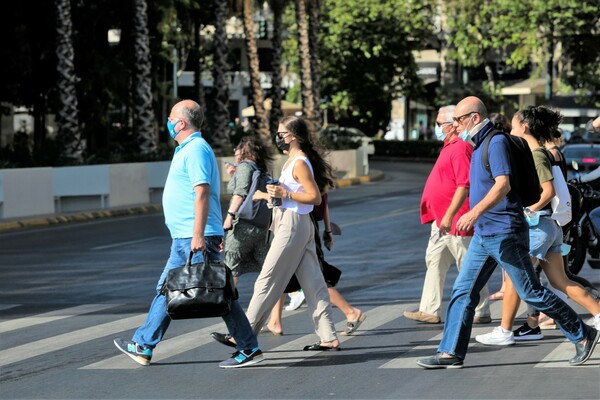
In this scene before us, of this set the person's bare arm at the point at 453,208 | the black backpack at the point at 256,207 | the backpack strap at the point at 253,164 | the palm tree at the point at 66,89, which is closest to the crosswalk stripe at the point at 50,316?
the black backpack at the point at 256,207

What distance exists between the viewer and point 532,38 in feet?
176

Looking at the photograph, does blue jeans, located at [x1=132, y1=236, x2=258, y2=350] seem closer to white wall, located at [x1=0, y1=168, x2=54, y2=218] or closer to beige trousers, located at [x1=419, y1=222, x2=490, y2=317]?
beige trousers, located at [x1=419, y1=222, x2=490, y2=317]

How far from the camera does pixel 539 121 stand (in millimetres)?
9641

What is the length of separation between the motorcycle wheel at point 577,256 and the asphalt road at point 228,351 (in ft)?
0.77

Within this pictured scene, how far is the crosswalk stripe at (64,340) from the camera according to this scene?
9546 mm

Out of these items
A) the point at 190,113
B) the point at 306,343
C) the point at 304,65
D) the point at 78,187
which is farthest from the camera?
the point at 304,65

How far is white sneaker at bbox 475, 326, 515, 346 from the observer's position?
9656mm

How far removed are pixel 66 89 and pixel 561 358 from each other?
21.8 metres

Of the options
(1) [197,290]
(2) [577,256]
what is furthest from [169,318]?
(2) [577,256]

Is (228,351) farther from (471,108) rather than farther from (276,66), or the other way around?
(276,66)

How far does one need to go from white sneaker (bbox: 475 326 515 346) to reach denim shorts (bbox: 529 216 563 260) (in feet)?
1.99

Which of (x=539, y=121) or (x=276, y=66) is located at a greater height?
(x=276, y=66)

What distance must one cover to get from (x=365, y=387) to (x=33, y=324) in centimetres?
411

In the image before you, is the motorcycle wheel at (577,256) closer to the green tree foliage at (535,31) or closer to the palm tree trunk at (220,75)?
the palm tree trunk at (220,75)
